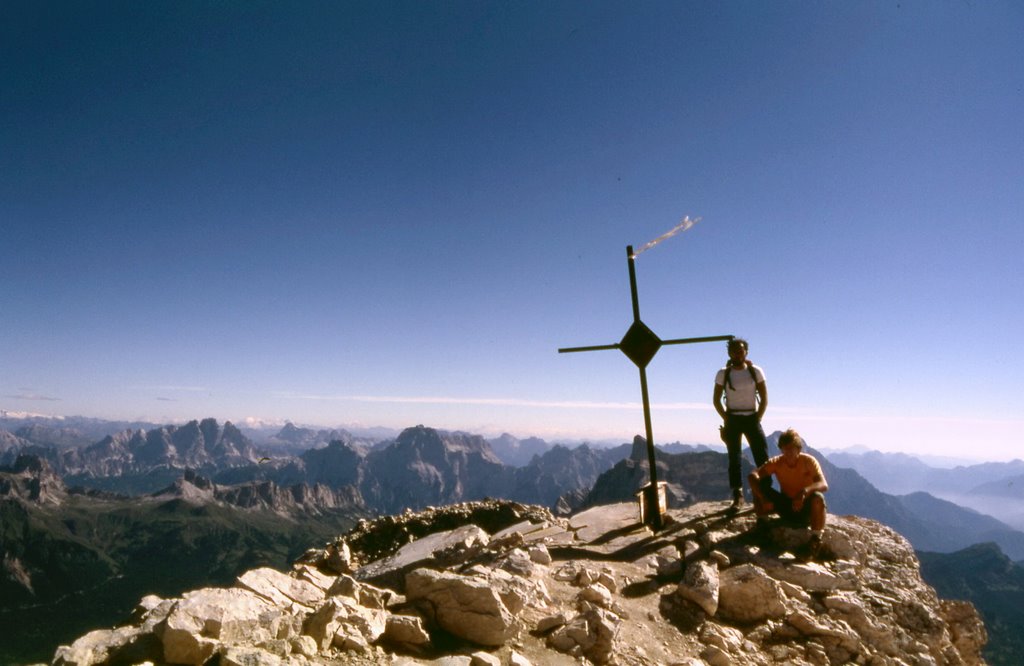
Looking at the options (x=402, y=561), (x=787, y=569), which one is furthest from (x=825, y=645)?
(x=402, y=561)

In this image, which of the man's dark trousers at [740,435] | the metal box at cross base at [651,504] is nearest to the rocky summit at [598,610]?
the metal box at cross base at [651,504]

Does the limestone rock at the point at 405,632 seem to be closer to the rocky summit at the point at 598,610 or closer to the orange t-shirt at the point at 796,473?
the rocky summit at the point at 598,610

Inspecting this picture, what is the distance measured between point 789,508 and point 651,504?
3470mm

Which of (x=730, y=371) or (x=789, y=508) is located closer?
(x=789, y=508)

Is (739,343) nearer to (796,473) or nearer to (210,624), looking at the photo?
(796,473)

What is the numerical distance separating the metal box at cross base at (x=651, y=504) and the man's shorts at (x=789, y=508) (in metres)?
2.81

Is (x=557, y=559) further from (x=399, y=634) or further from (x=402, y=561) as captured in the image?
(x=399, y=634)

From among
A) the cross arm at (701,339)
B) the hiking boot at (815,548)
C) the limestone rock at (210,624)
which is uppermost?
the cross arm at (701,339)

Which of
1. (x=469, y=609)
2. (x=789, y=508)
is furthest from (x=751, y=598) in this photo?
(x=469, y=609)

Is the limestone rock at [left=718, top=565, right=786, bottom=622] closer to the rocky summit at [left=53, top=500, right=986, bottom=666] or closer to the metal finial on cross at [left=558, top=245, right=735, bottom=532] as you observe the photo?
the rocky summit at [left=53, top=500, right=986, bottom=666]

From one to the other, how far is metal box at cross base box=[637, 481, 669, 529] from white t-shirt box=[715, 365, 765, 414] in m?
3.00

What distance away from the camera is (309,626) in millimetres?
5988

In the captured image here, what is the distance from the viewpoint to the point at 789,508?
11.0 m

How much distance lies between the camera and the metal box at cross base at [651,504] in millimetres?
Result: 13135
